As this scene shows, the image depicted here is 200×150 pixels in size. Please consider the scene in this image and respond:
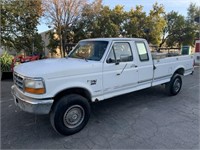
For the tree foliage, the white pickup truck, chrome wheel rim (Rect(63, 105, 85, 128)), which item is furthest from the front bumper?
the tree foliage

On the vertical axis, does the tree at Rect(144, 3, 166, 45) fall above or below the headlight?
above

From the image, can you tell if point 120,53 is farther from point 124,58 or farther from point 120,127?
point 120,127

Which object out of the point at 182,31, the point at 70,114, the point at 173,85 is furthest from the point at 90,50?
the point at 182,31

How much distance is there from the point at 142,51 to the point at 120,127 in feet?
7.14

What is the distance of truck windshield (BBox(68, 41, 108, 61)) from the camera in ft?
13.9

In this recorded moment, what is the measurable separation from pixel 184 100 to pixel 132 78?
2.18 metres

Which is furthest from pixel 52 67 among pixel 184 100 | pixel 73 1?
pixel 73 1

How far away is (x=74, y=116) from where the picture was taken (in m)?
3.72

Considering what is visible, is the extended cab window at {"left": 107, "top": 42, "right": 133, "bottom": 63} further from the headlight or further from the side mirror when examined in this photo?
the headlight

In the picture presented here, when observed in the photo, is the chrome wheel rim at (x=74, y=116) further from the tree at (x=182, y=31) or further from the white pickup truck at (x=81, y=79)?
the tree at (x=182, y=31)

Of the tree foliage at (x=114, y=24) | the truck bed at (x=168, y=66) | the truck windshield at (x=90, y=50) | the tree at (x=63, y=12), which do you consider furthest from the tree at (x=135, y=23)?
the truck windshield at (x=90, y=50)

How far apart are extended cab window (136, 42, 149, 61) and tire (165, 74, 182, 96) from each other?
152cm

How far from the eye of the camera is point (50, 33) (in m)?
23.1

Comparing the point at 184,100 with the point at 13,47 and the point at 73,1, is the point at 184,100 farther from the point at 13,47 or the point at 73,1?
the point at 13,47
